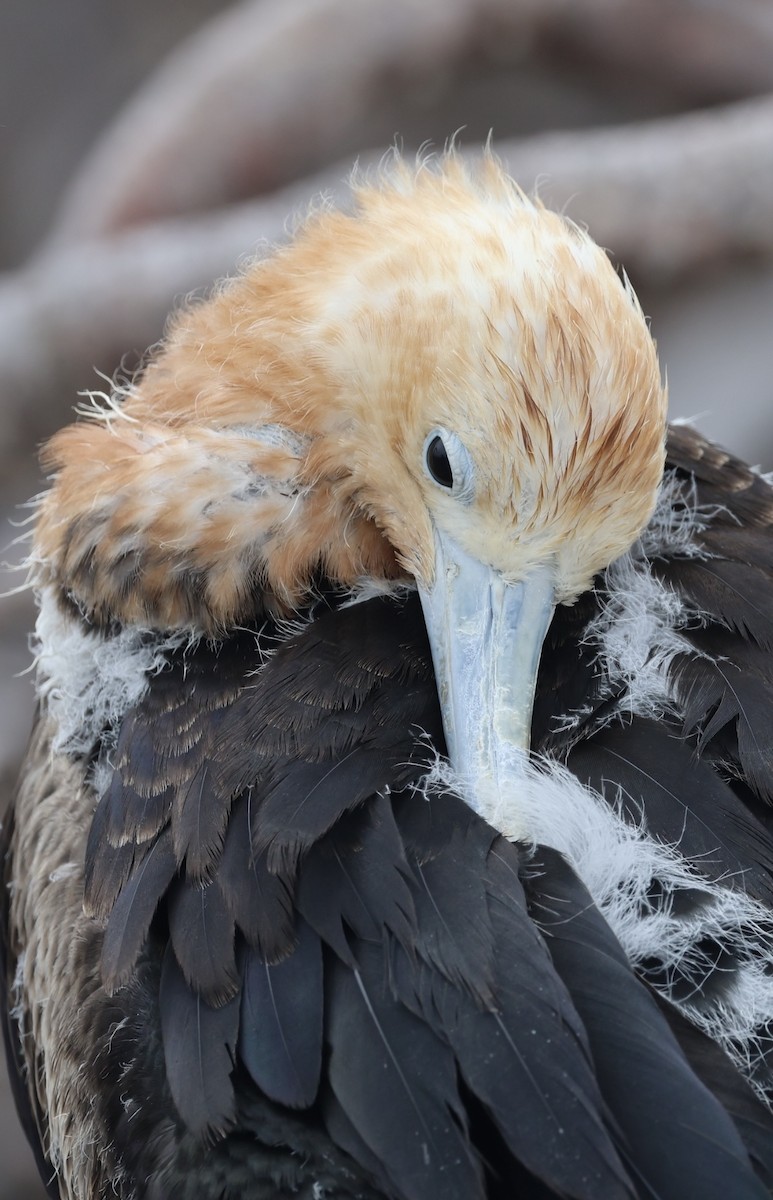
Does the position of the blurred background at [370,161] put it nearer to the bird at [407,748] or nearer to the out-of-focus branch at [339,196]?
the out-of-focus branch at [339,196]

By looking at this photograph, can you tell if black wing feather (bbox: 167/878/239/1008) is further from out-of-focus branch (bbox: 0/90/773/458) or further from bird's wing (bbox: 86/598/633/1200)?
out-of-focus branch (bbox: 0/90/773/458)

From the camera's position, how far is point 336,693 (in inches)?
68.2

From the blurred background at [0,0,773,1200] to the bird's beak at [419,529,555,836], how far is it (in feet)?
7.38

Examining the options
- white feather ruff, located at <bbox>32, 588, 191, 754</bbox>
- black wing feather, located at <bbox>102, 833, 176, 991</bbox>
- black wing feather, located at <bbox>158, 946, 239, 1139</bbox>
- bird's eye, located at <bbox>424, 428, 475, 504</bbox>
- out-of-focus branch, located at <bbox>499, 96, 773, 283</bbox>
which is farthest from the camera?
out-of-focus branch, located at <bbox>499, 96, 773, 283</bbox>

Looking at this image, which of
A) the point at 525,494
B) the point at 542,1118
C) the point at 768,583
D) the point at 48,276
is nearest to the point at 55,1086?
the point at 542,1118

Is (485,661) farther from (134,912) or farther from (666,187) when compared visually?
(666,187)

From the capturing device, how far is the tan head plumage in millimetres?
1732

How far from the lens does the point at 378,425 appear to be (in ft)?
6.15

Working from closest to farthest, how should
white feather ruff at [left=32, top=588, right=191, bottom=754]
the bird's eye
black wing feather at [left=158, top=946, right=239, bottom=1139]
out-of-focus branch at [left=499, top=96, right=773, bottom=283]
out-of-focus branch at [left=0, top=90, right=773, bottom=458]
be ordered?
1. black wing feather at [left=158, top=946, right=239, bottom=1139]
2. the bird's eye
3. white feather ruff at [left=32, top=588, right=191, bottom=754]
4. out-of-focus branch at [left=0, top=90, right=773, bottom=458]
5. out-of-focus branch at [left=499, top=96, right=773, bottom=283]

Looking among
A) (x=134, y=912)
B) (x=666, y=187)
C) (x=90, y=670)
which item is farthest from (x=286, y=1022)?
(x=666, y=187)

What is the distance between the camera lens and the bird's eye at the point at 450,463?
1763 millimetres

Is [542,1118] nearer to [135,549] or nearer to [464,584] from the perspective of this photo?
[464,584]

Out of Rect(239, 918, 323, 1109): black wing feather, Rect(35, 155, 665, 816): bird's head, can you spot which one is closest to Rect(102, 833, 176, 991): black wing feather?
Rect(239, 918, 323, 1109): black wing feather

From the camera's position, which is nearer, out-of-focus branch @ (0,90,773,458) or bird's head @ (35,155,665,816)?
bird's head @ (35,155,665,816)
